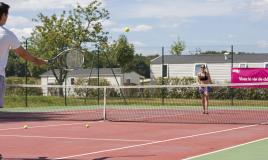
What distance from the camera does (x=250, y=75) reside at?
2217 cm

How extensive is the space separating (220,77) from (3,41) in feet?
99.0

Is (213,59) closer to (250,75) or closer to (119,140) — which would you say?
(250,75)

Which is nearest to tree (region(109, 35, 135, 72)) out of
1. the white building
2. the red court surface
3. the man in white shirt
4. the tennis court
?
the white building

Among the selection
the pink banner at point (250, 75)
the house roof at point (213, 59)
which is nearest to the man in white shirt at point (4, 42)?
the pink banner at point (250, 75)

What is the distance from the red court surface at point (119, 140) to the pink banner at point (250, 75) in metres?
9.53

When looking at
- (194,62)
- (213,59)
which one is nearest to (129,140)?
(213,59)

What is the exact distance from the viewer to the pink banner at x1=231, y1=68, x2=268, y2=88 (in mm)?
21906

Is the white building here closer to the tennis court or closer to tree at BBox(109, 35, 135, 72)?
tree at BBox(109, 35, 135, 72)

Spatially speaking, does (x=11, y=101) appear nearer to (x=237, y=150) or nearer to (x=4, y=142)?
(x=4, y=142)

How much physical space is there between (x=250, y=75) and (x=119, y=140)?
44.2 feet

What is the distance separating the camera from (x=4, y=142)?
934cm

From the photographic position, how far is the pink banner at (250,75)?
21906 millimetres

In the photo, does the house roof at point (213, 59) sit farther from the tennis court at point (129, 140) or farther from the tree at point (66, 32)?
the tennis court at point (129, 140)

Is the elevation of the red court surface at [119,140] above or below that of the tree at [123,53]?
below
